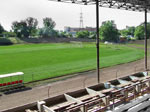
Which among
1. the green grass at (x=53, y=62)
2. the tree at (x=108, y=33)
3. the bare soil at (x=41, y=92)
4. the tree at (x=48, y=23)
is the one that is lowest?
the bare soil at (x=41, y=92)

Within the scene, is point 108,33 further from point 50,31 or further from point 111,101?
point 111,101

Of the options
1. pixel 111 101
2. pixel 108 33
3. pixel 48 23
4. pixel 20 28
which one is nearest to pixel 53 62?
pixel 111 101

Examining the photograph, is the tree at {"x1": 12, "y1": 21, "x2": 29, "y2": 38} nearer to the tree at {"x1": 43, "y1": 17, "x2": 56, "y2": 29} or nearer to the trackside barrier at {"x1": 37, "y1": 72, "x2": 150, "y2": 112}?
the tree at {"x1": 43, "y1": 17, "x2": 56, "y2": 29}

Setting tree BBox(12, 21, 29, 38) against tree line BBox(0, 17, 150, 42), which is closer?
tree line BBox(0, 17, 150, 42)

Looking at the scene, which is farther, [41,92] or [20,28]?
[20,28]

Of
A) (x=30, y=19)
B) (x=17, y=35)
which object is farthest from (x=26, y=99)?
(x=30, y=19)

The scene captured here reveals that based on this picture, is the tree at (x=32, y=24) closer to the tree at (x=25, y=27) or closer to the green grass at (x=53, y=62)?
the tree at (x=25, y=27)

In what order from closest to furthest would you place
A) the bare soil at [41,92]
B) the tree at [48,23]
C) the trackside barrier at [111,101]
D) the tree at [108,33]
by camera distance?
the trackside barrier at [111,101]
the bare soil at [41,92]
the tree at [108,33]
the tree at [48,23]

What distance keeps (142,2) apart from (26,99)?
46.9 feet

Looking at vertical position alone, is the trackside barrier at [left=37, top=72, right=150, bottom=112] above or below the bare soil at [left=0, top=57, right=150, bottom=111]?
above

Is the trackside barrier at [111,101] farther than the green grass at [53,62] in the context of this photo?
No

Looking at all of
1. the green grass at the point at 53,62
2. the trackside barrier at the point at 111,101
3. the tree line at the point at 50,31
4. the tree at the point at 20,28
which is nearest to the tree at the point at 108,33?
the tree line at the point at 50,31

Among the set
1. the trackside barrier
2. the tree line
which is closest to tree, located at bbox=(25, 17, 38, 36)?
the tree line

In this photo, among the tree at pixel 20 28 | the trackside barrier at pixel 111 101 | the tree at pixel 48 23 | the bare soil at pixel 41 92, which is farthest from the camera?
the tree at pixel 48 23
